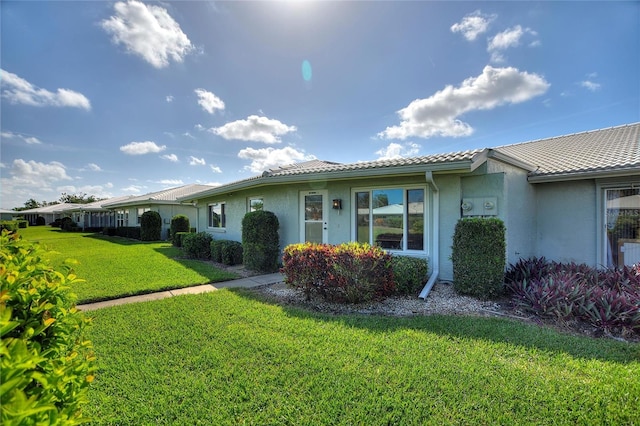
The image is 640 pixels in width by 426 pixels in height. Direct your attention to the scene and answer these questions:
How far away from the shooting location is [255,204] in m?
12.2

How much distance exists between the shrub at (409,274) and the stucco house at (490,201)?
1.44ft

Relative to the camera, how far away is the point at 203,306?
586 cm

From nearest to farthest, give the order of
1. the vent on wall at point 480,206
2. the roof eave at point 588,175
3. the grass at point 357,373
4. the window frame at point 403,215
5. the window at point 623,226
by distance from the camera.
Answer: the grass at point 357,373
the roof eave at point 588,175
the vent on wall at point 480,206
the window at point 623,226
the window frame at point 403,215

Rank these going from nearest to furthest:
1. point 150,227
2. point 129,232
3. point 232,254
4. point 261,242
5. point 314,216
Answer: point 261,242
point 314,216
point 232,254
point 150,227
point 129,232

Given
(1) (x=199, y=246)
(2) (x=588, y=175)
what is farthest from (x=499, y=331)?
(1) (x=199, y=246)

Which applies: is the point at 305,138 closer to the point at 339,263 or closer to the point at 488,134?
the point at 488,134

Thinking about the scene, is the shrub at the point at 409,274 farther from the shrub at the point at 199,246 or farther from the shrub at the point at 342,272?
the shrub at the point at 199,246

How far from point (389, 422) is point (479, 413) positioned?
0.88m

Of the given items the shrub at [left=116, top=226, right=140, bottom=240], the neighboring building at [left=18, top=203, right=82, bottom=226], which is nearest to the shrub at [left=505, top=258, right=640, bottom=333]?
the shrub at [left=116, top=226, right=140, bottom=240]

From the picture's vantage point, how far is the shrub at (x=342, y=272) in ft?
19.4

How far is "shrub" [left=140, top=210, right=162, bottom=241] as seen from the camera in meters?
21.5

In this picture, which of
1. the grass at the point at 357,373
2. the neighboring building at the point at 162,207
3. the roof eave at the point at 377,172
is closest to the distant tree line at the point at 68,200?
the neighboring building at the point at 162,207

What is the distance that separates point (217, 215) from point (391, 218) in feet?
33.8

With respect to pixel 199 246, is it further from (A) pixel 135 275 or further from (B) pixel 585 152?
(B) pixel 585 152
